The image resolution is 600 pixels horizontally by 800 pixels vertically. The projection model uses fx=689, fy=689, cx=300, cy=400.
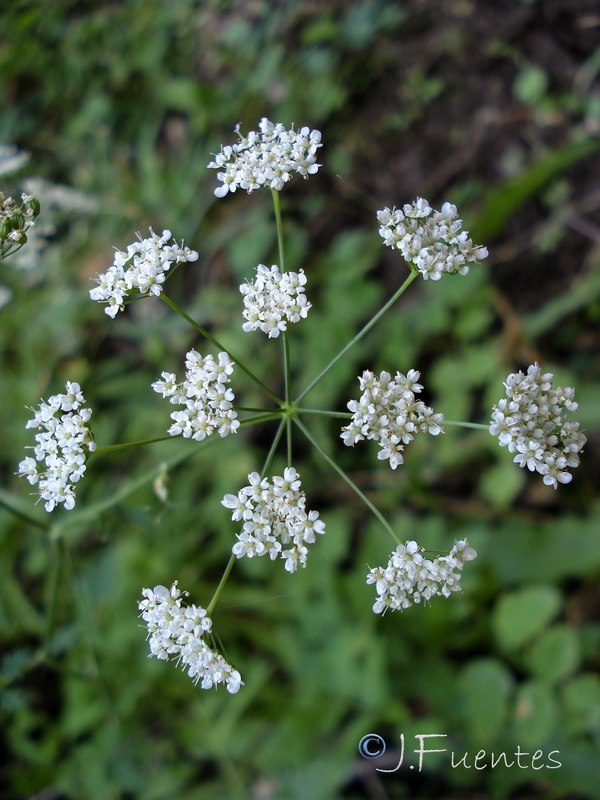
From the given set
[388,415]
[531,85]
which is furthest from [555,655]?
[531,85]

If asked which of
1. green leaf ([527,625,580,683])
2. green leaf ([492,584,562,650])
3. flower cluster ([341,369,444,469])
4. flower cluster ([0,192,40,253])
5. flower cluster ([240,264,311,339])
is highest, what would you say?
flower cluster ([0,192,40,253])

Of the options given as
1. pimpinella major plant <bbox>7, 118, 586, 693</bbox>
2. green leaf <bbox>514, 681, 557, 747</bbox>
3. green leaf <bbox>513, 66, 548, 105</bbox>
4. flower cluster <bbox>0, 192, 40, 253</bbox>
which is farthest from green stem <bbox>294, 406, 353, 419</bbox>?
green leaf <bbox>513, 66, 548, 105</bbox>

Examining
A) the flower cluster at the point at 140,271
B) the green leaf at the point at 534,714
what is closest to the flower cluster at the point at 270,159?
the flower cluster at the point at 140,271

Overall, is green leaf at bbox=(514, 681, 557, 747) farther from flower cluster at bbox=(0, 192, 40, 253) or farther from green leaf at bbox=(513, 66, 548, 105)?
green leaf at bbox=(513, 66, 548, 105)

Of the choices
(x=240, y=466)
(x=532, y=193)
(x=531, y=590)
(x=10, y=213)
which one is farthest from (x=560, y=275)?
(x=10, y=213)

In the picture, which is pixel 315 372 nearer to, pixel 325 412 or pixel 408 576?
pixel 325 412

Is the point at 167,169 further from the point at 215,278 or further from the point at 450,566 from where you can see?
the point at 450,566
